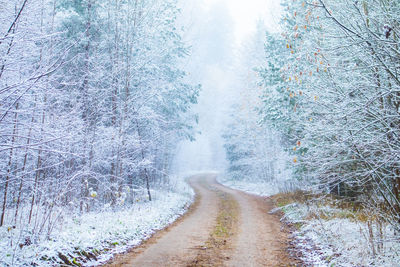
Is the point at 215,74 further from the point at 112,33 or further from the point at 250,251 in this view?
the point at 250,251

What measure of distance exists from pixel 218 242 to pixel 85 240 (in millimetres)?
3411

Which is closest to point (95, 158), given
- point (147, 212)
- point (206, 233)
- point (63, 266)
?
point (147, 212)

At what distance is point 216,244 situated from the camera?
7.43 m

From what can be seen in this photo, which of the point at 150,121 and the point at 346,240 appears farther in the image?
the point at 150,121

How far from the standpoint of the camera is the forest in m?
4.88

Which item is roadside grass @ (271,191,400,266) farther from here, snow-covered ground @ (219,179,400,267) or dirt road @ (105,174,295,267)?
dirt road @ (105,174,295,267)

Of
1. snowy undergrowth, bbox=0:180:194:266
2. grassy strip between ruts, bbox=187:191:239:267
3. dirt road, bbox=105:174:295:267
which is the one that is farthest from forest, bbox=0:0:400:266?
grassy strip between ruts, bbox=187:191:239:267

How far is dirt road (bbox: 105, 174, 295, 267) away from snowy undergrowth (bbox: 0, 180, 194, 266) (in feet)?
1.42

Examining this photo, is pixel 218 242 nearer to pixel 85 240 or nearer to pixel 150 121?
pixel 85 240

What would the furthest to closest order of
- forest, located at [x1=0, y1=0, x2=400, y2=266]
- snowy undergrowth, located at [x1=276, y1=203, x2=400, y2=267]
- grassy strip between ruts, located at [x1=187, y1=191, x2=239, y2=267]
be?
grassy strip between ruts, located at [x1=187, y1=191, x2=239, y2=267]
snowy undergrowth, located at [x1=276, y1=203, x2=400, y2=267]
forest, located at [x1=0, y1=0, x2=400, y2=266]

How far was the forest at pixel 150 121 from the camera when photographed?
4.88 metres

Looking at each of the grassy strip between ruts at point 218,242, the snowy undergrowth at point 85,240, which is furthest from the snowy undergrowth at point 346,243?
the snowy undergrowth at point 85,240

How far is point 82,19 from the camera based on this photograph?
37.6ft

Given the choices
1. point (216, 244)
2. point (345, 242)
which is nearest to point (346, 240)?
point (345, 242)
